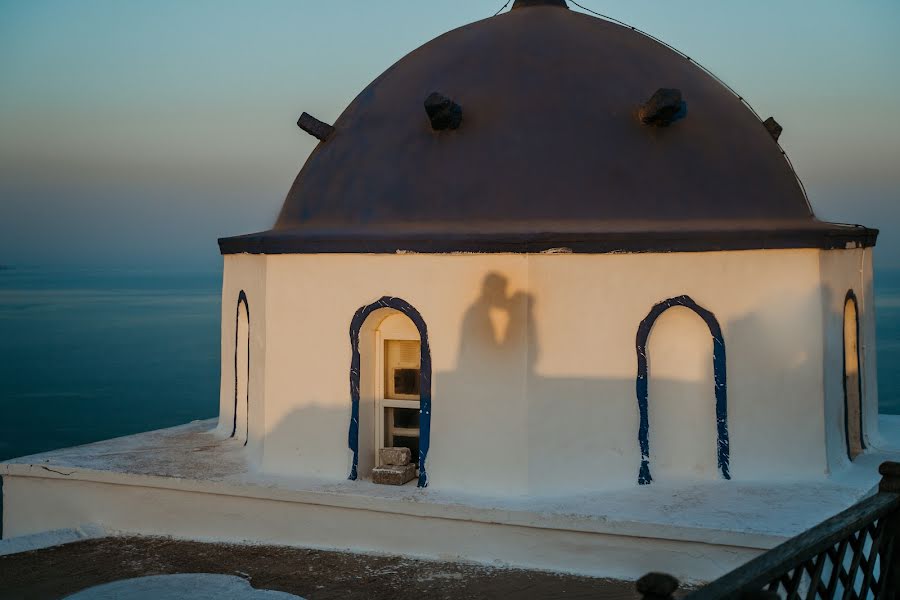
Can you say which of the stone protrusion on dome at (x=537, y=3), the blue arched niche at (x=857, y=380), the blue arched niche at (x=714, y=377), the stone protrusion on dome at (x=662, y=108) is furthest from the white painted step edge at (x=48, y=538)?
the blue arched niche at (x=857, y=380)

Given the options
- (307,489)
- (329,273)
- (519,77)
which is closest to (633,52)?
(519,77)

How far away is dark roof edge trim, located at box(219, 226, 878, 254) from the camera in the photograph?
9266mm

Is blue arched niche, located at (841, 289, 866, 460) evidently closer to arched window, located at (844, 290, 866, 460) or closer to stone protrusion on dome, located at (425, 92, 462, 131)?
arched window, located at (844, 290, 866, 460)

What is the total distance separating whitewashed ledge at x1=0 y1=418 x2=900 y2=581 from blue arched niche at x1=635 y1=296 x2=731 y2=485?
261 millimetres

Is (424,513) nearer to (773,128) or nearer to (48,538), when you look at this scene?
(48,538)

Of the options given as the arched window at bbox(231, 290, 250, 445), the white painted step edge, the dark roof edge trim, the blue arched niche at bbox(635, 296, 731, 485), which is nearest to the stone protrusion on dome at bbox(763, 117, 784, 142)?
the dark roof edge trim

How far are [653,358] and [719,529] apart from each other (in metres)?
2.00

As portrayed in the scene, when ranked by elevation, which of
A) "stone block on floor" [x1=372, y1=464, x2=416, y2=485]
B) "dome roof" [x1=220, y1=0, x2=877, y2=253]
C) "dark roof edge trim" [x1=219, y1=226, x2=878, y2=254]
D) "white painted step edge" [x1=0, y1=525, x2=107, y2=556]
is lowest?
"white painted step edge" [x1=0, y1=525, x2=107, y2=556]

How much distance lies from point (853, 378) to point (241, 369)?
7.36 meters

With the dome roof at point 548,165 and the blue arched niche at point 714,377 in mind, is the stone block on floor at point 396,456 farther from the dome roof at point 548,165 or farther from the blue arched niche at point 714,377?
the blue arched niche at point 714,377

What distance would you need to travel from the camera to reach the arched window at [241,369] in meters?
11.9

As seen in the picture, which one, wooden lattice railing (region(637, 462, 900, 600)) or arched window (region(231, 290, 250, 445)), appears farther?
arched window (region(231, 290, 250, 445))

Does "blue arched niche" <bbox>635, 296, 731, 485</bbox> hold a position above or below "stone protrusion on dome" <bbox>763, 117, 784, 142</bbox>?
below

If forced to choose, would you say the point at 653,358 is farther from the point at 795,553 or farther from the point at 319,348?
the point at 795,553
